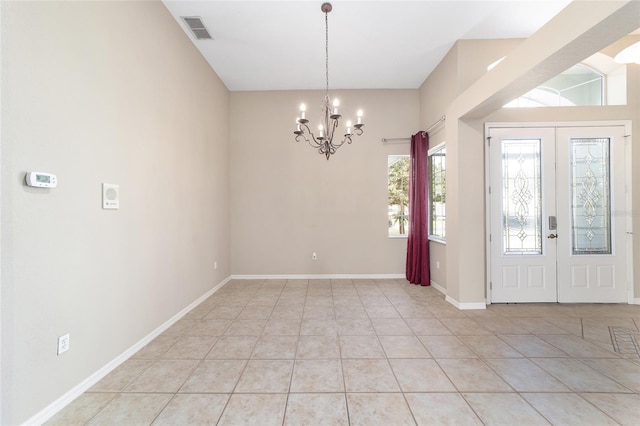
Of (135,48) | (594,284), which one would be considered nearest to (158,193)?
(135,48)

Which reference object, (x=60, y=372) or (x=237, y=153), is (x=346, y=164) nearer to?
(x=237, y=153)

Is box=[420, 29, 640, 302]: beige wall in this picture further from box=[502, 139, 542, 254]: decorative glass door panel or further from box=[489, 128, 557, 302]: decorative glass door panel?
box=[502, 139, 542, 254]: decorative glass door panel

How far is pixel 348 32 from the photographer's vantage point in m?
3.38

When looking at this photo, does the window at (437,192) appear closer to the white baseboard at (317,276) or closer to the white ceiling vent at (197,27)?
the white baseboard at (317,276)

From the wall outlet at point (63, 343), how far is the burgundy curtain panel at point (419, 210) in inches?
178

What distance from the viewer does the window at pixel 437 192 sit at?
433cm

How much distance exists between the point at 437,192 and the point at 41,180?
4846mm

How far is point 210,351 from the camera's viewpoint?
2.46 m

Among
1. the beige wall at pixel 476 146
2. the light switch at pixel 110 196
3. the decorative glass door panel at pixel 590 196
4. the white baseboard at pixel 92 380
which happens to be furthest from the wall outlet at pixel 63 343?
the decorative glass door panel at pixel 590 196

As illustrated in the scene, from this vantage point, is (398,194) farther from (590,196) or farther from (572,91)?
(572,91)

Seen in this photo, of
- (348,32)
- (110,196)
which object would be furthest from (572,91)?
(110,196)

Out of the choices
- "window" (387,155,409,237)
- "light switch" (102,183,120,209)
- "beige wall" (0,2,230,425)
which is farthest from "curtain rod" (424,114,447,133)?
"light switch" (102,183,120,209)

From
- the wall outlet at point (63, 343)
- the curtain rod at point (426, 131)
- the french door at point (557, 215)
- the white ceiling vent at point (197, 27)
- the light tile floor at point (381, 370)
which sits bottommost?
the light tile floor at point (381, 370)

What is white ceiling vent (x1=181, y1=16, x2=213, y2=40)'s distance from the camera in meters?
3.13
